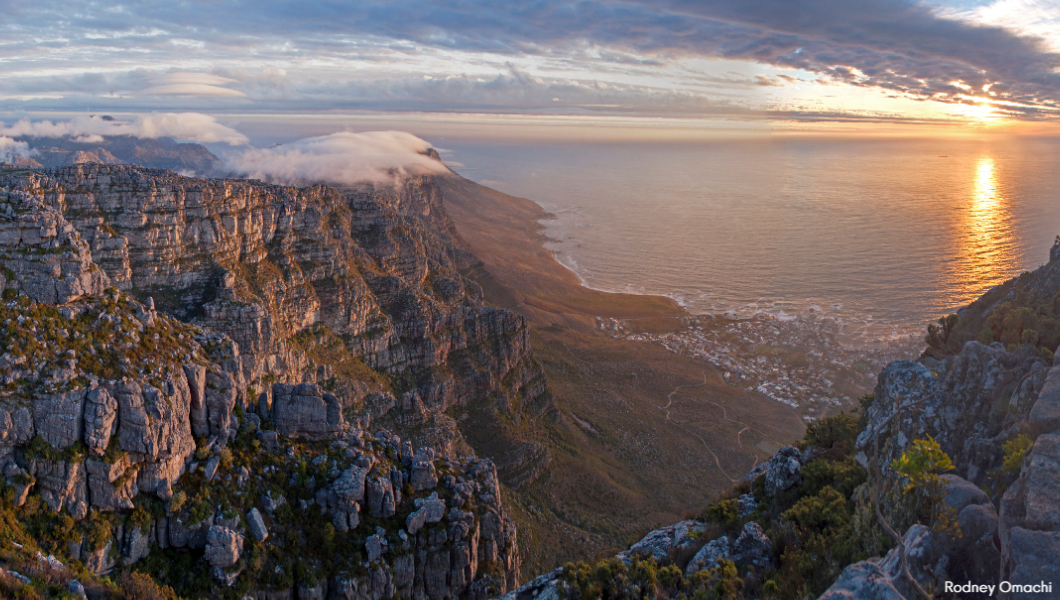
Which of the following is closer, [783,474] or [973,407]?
[973,407]

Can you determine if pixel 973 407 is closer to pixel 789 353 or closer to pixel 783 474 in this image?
pixel 783 474

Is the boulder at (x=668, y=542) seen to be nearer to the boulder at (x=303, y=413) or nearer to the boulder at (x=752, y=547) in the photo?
the boulder at (x=752, y=547)

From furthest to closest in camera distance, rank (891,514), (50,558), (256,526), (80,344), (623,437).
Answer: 1. (623,437)
2. (256,526)
3. (80,344)
4. (50,558)
5. (891,514)

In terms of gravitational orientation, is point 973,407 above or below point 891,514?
above

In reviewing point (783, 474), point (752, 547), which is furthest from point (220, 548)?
point (783, 474)

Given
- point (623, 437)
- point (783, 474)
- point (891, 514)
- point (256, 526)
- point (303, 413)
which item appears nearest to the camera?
point (891, 514)

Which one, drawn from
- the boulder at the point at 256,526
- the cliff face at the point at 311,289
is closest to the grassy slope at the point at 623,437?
the cliff face at the point at 311,289
